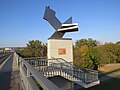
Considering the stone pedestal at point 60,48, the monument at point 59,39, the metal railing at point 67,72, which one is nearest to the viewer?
the metal railing at point 67,72

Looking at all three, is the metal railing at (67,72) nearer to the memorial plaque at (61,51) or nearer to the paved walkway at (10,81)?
the memorial plaque at (61,51)

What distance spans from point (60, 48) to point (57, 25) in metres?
2.09

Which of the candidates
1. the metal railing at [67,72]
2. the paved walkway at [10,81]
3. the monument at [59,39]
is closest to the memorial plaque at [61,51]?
the monument at [59,39]

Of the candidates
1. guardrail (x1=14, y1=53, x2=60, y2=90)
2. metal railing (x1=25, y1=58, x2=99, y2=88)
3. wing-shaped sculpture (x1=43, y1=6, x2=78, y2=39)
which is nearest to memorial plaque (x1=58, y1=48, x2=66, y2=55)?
metal railing (x1=25, y1=58, x2=99, y2=88)

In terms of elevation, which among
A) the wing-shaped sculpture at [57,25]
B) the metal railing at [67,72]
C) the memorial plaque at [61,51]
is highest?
the wing-shaped sculpture at [57,25]

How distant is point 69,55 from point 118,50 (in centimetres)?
2707

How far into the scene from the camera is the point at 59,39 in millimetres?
14891

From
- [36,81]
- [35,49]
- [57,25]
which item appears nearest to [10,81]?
[36,81]

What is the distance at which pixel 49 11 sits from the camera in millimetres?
14805

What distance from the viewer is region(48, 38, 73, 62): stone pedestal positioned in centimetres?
1440

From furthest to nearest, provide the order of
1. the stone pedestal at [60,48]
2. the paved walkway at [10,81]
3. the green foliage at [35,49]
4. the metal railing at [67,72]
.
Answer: the green foliage at [35,49]
the stone pedestal at [60,48]
the metal railing at [67,72]
the paved walkway at [10,81]

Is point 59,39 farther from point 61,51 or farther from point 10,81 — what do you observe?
point 10,81

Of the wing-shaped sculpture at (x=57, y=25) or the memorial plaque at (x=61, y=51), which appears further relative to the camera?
the memorial plaque at (x=61, y=51)

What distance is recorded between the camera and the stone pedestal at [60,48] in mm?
14403
